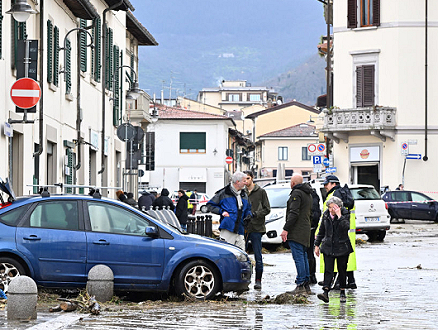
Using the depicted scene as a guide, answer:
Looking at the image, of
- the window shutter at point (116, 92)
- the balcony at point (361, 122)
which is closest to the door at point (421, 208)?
the balcony at point (361, 122)

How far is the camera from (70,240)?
12039mm

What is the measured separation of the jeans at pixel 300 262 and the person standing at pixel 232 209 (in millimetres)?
1112

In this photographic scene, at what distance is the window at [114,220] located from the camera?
40.2 feet

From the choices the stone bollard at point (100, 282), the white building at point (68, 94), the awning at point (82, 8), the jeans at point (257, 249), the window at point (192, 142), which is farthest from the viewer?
the window at point (192, 142)

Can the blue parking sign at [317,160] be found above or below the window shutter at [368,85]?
below

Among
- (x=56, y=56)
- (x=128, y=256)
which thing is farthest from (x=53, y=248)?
(x=56, y=56)

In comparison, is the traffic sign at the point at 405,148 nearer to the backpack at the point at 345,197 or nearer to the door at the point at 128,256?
the backpack at the point at 345,197

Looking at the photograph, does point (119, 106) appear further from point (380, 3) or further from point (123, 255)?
→ point (123, 255)

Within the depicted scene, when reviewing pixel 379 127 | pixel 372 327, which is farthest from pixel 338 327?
pixel 379 127

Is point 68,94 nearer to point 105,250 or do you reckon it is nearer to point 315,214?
point 315,214

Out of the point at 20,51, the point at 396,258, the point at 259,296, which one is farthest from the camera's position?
the point at 396,258

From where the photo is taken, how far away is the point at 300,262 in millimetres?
13336

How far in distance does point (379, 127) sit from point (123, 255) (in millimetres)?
34978

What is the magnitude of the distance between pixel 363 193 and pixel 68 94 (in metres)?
8.78
